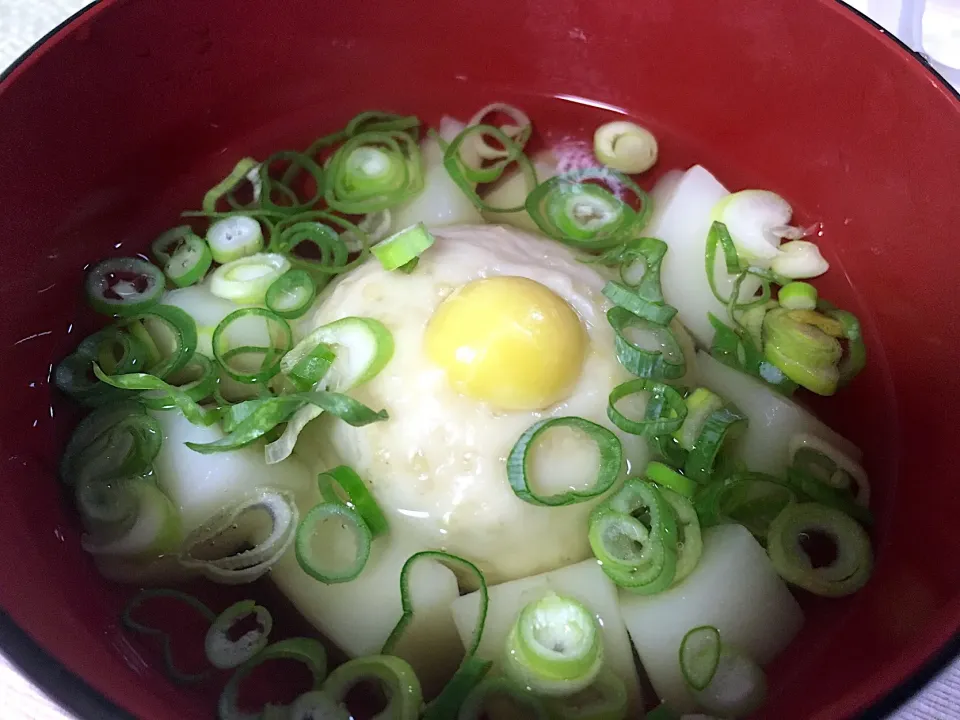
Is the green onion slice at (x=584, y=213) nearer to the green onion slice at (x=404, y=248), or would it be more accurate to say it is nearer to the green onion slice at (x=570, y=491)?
the green onion slice at (x=404, y=248)

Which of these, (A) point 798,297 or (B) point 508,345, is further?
(A) point 798,297

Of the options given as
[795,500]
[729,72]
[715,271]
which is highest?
[729,72]

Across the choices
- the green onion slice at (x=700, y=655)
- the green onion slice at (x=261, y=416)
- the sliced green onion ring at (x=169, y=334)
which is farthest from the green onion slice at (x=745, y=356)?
the sliced green onion ring at (x=169, y=334)

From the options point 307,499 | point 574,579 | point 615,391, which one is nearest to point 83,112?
point 307,499

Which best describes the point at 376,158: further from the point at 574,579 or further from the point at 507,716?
the point at 507,716

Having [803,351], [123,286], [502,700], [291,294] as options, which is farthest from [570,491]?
[123,286]

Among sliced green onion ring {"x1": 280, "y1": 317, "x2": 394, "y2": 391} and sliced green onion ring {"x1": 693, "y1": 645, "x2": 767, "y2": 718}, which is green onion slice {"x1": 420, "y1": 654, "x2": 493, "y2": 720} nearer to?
sliced green onion ring {"x1": 693, "y1": 645, "x2": 767, "y2": 718}

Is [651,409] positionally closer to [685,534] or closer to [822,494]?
[685,534]

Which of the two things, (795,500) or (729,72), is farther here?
(729,72)
